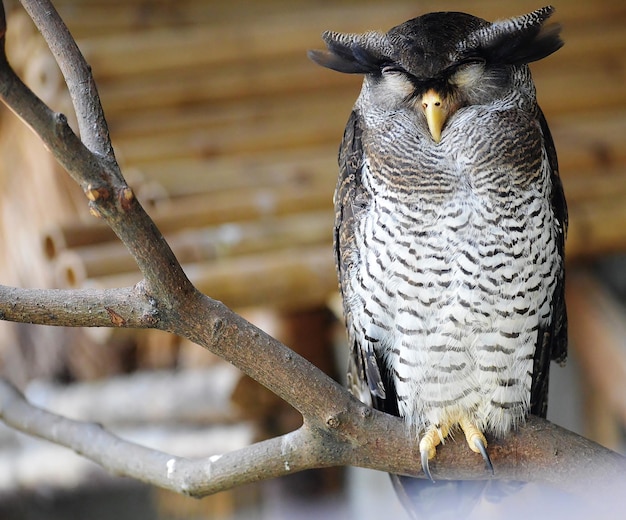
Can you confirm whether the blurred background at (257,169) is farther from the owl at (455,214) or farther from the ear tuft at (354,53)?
the ear tuft at (354,53)

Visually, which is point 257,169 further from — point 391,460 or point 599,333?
point 391,460

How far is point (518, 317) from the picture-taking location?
1921 millimetres

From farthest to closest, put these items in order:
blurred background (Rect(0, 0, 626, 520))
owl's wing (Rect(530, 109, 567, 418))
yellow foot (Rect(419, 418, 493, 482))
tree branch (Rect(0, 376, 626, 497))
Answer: blurred background (Rect(0, 0, 626, 520)) < owl's wing (Rect(530, 109, 567, 418)) < yellow foot (Rect(419, 418, 493, 482)) < tree branch (Rect(0, 376, 626, 497))

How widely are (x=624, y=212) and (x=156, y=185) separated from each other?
1566 mm

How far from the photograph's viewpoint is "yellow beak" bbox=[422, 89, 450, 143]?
1.82 m

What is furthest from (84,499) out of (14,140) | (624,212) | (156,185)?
(624,212)

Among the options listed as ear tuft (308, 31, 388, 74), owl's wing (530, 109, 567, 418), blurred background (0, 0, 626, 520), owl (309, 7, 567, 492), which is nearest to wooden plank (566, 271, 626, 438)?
blurred background (0, 0, 626, 520)

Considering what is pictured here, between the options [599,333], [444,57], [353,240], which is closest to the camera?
[444,57]

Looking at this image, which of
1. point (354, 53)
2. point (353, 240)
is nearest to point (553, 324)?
point (353, 240)

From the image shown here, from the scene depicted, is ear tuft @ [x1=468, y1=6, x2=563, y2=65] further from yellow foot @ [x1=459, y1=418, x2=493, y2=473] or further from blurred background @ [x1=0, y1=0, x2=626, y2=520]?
blurred background @ [x1=0, y1=0, x2=626, y2=520]

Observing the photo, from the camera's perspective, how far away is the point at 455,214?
6.15 ft

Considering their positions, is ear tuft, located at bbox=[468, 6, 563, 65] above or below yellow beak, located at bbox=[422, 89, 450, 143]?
above

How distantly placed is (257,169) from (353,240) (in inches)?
44.3

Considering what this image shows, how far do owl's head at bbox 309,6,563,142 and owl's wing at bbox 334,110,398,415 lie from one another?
0.18 metres
